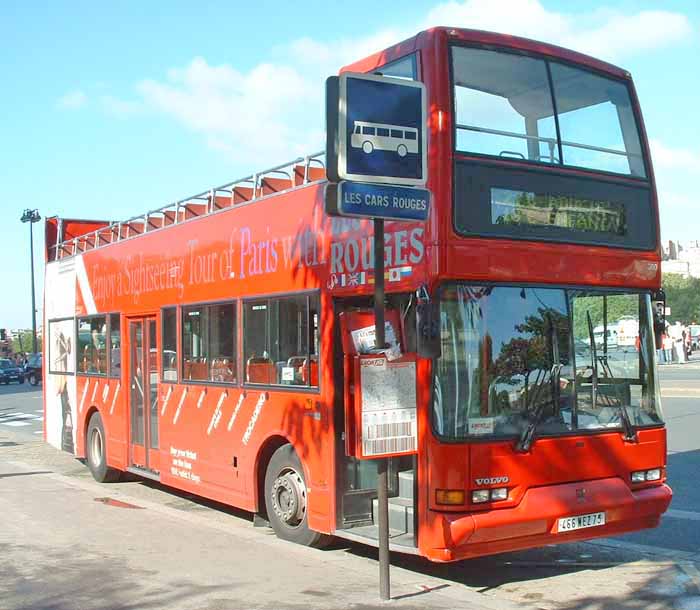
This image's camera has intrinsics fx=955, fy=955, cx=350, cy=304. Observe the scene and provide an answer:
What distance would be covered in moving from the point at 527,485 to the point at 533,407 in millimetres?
607

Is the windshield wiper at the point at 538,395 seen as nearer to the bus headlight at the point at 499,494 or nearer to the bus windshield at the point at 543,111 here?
the bus headlight at the point at 499,494

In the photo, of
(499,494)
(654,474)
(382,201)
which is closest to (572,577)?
(654,474)

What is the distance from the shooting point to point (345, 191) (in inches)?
257

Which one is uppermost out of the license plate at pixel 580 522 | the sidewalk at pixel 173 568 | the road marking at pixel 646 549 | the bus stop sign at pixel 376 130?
the bus stop sign at pixel 376 130

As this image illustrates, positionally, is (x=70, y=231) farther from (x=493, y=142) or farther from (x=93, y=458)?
(x=493, y=142)

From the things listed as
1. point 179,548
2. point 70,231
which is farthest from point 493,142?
point 70,231

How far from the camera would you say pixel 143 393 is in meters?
12.8

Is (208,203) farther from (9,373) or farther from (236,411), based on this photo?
(9,373)

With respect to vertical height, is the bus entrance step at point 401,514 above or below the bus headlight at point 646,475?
below

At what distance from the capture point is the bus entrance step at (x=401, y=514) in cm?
757

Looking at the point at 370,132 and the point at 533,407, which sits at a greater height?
the point at 370,132

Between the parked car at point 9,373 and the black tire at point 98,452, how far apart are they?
5056 centimetres

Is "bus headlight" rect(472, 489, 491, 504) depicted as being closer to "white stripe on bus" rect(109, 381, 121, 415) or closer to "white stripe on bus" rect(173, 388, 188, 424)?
"white stripe on bus" rect(173, 388, 188, 424)

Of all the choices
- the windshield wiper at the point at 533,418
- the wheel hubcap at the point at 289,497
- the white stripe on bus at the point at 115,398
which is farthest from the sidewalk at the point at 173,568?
the white stripe on bus at the point at 115,398
